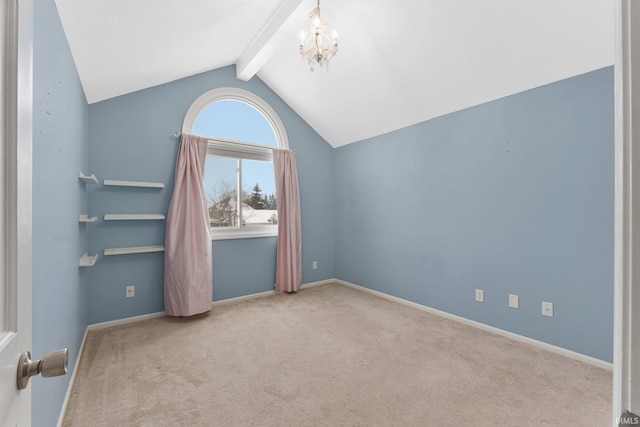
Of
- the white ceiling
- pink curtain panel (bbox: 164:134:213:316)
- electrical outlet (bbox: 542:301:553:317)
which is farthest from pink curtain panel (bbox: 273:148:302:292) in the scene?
electrical outlet (bbox: 542:301:553:317)

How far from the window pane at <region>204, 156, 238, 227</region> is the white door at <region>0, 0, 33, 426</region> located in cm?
295

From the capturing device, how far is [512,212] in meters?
2.47

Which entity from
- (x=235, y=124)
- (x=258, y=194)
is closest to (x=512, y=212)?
(x=258, y=194)

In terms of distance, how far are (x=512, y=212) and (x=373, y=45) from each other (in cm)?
199

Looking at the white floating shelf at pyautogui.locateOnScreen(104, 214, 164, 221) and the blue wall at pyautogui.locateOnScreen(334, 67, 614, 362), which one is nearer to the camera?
the blue wall at pyautogui.locateOnScreen(334, 67, 614, 362)

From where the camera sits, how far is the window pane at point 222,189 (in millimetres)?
3449

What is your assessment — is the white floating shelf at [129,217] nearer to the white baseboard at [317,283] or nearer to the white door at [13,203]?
the white baseboard at [317,283]

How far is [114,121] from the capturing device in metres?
2.79

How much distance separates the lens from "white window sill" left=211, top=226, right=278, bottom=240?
3432mm

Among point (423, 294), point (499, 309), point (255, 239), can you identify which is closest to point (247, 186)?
point (255, 239)

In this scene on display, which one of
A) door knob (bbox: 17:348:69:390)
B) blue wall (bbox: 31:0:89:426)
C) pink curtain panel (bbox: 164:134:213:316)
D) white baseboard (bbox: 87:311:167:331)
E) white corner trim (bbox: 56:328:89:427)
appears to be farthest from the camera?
pink curtain panel (bbox: 164:134:213:316)

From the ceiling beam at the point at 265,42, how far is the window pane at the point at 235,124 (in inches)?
15.5
